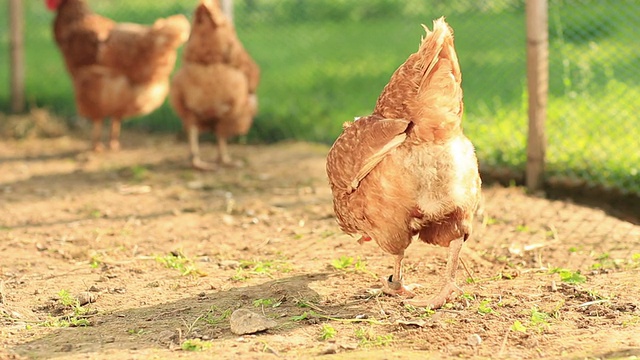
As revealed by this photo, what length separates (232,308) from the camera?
3.75 m

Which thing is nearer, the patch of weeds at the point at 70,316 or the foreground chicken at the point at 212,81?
the patch of weeds at the point at 70,316

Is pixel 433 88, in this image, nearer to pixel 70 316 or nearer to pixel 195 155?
pixel 70 316

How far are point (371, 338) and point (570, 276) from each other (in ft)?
4.09

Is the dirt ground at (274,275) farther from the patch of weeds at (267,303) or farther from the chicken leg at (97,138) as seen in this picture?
the chicken leg at (97,138)

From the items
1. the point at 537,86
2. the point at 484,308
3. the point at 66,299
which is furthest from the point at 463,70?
the point at 66,299

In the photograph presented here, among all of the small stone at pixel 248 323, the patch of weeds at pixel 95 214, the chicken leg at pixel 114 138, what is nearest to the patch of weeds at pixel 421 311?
the small stone at pixel 248 323

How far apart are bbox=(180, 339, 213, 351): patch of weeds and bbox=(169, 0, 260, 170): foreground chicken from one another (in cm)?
348

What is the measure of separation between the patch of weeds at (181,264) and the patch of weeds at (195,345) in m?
0.98

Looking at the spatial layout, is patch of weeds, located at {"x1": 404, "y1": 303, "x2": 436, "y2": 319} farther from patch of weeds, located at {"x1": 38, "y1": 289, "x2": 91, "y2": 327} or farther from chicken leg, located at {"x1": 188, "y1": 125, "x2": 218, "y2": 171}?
chicken leg, located at {"x1": 188, "y1": 125, "x2": 218, "y2": 171}

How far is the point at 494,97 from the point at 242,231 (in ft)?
10.2

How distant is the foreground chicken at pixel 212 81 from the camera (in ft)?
20.9

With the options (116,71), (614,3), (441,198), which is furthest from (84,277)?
(614,3)

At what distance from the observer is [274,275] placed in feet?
13.9

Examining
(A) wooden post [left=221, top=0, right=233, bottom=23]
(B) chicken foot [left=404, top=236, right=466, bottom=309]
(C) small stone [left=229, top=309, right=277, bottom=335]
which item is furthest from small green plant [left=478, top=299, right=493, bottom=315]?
(A) wooden post [left=221, top=0, right=233, bottom=23]
